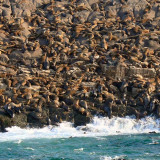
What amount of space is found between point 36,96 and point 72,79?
416 centimetres

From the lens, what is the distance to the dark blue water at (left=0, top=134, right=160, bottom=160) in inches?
936

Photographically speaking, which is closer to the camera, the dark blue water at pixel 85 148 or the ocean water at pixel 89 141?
the dark blue water at pixel 85 148

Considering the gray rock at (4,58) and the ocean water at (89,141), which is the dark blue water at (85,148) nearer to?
the ocean water at (89,141)

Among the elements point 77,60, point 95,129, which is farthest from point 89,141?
point 77,60

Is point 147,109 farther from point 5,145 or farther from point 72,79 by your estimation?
point 5,145

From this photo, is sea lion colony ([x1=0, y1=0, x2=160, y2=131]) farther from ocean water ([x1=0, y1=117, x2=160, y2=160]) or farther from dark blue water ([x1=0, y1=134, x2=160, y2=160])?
dark blue water ([x1=0, y1=134, x2=160, y2=160])

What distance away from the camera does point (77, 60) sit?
3731cm

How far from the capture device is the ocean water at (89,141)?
79.0 ft

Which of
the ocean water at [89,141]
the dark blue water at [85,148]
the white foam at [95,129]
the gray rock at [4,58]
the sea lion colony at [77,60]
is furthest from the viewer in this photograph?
the gray rock at [4,58]

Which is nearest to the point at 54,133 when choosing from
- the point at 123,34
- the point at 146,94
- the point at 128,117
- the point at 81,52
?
the point at 128,117

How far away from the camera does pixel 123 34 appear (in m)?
41.9

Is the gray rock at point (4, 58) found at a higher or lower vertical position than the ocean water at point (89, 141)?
higher

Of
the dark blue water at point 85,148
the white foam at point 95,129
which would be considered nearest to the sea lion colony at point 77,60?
the white foam at point 95,129

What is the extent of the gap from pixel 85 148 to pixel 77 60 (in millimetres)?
12708
